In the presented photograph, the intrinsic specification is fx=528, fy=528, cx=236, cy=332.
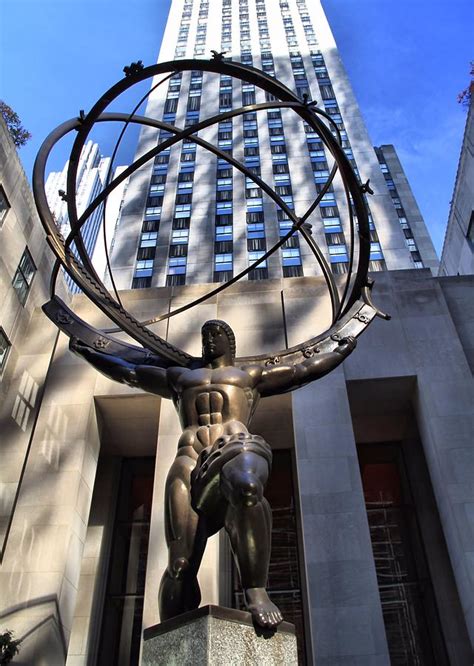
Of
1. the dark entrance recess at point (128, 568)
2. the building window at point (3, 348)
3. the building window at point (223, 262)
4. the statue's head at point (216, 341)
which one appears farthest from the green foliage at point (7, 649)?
the building window at point (223, 262)

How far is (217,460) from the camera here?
4391mm

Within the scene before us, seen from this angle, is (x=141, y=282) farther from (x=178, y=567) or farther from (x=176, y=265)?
(x=178, y=567)

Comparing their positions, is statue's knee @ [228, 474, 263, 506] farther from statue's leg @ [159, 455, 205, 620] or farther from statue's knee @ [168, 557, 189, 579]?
statue's knee @ [168, 557, 189, 579]

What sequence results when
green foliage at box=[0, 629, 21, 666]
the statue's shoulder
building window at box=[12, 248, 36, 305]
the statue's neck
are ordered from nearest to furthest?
the statue's shoulder, the statue's neck, green foliage at box=[0, 629, 21, 666], building window at box=[12, 248, 36, 305]

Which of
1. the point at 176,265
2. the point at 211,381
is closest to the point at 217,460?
the point at 211,381

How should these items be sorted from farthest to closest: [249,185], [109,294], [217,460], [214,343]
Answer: [249,185]
[109,294]
[214,343]
[217,460]

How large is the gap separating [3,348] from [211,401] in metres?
9.85

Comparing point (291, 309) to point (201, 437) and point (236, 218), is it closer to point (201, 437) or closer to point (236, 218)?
point (201, 437)

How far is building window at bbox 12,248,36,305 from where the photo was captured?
14.2m

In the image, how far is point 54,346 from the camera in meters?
14.0

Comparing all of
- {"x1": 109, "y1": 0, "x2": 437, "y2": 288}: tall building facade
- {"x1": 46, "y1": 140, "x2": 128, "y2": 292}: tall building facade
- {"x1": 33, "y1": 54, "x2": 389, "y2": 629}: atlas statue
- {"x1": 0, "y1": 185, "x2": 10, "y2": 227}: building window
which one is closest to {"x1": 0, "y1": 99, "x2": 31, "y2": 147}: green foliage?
{"x1": 0, "y1": 185, "x2": 10, "y2": 227}: building window

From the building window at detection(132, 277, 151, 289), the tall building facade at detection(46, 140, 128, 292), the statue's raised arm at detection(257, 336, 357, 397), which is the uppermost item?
the tall building facade at detection(46, 140, 128, 292)

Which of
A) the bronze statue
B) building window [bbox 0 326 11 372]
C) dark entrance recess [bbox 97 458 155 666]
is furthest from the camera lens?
building window [bbox 0 326 11 372]

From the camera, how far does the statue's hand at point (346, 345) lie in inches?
238
